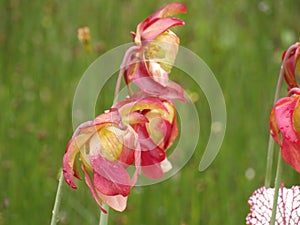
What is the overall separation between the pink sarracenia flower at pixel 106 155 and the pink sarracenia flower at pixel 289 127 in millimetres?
185

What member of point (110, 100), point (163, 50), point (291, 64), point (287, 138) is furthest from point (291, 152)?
point (110, 100)

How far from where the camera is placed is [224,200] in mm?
2326

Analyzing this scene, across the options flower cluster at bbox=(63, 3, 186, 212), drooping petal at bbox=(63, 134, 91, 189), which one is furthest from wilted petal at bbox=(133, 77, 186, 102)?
drooping petal at bbox=(63, 134, 91, 189)

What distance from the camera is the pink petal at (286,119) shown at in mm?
942

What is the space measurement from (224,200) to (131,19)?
141 cm

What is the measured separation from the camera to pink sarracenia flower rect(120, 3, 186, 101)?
3.47 ft

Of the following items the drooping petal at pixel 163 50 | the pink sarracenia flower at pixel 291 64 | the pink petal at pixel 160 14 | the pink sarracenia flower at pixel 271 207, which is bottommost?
the pink sarracenia flower at pixel 271 207

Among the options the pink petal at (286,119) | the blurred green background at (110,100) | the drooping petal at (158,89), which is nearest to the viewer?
the pink petal at (286,119)

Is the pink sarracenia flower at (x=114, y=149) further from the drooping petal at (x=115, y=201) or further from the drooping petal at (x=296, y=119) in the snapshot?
the drooping petal at (x=296, y=119)

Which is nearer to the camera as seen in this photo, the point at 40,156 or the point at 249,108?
the point at 40,156

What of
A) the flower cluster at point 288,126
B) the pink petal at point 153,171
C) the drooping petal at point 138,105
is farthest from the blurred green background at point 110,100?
the flower cluster at point 288,126

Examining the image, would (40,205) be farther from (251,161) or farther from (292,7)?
(292,7)

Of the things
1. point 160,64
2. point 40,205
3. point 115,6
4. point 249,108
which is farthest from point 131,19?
point 160,64

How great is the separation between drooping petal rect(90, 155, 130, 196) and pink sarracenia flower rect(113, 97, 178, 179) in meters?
0.06
